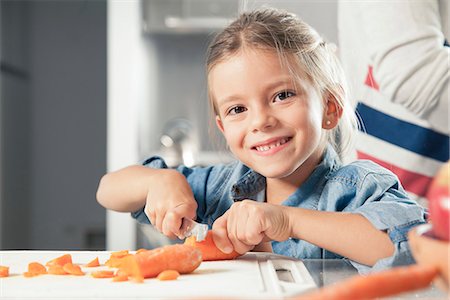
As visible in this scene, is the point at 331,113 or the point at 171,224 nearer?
the point at 171,224

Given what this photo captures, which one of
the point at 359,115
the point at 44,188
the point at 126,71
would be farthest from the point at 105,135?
the point at 359,115

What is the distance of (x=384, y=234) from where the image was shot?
0.76 meters

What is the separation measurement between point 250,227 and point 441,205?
15.5 inches

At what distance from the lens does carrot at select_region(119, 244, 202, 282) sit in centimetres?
64

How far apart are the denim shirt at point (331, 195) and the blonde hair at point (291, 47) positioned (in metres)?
0.08

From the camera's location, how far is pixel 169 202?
90cm

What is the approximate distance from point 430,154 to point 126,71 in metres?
1.42

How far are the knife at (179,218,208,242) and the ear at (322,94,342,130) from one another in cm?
29

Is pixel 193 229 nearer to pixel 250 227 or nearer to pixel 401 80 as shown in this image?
pixel 250 227

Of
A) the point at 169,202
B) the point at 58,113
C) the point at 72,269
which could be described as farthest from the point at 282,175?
the point at 58,113

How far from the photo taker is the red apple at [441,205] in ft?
1.26

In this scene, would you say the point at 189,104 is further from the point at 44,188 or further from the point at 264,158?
the point at 264,158

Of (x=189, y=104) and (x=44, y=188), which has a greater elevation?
(x=189, y=104)

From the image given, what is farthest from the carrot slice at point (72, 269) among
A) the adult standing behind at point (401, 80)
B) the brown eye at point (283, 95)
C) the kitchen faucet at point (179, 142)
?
the kitchen faucet at point (179, 142)
